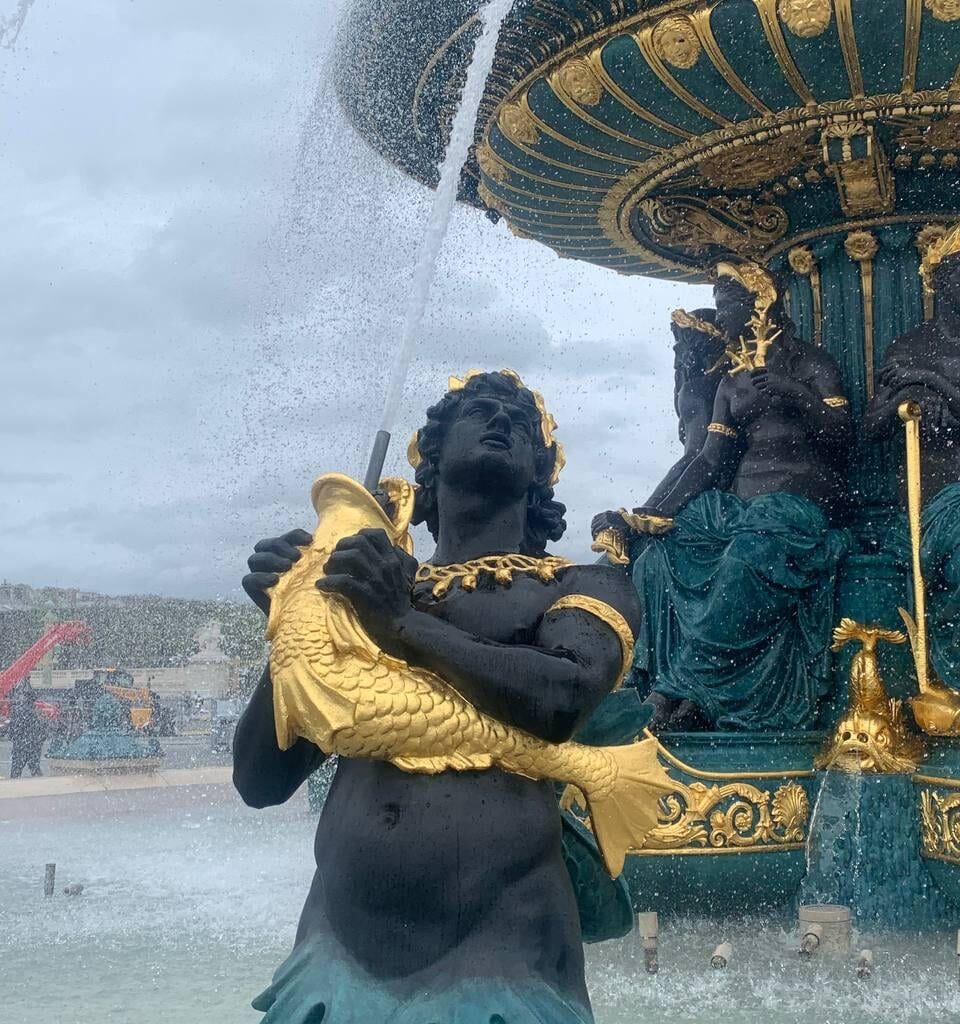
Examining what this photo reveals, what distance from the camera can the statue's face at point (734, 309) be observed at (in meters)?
6.79

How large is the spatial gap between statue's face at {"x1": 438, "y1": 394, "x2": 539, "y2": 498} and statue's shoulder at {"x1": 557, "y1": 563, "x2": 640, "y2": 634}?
0.20 metres

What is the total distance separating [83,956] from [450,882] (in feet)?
13.2

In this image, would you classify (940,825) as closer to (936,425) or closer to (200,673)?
(936,425)

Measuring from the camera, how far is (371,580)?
208cm

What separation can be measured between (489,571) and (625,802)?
1.56ft

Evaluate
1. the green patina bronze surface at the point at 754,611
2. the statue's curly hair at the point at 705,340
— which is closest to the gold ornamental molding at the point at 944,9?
the statue's curly hair at the point at 705,340

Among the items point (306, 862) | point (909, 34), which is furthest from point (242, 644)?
point (909, 34)

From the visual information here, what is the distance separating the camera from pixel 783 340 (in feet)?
22.1

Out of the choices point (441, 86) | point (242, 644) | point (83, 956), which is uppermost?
point (441, 86)

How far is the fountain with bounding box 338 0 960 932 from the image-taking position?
5.73 m

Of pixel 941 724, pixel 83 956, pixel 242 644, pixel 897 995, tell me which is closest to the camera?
pixel 897 995

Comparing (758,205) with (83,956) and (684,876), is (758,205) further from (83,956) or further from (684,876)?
(83,956)

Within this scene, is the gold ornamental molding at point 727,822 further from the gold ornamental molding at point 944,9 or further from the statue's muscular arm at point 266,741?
the statue's muscular arm at point 266,741

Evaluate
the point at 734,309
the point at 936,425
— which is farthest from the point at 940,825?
the point at 734,309
